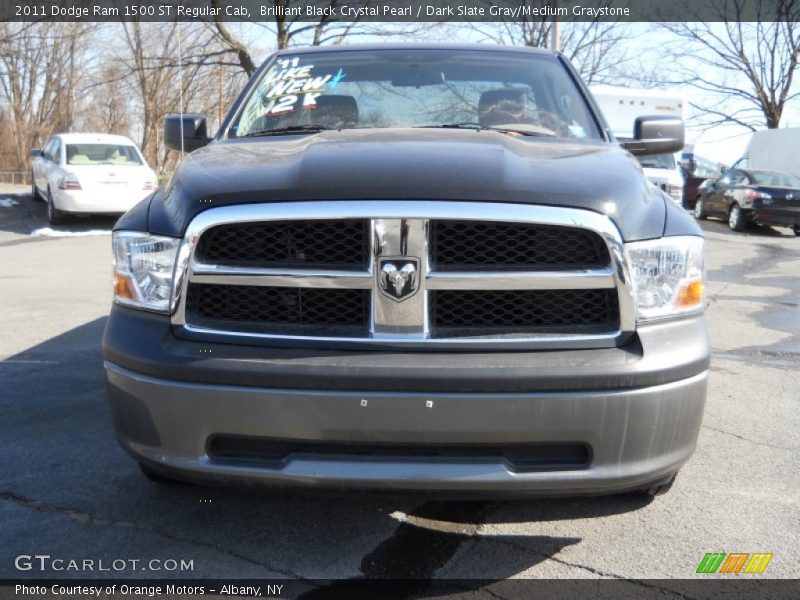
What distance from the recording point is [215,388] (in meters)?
2.27

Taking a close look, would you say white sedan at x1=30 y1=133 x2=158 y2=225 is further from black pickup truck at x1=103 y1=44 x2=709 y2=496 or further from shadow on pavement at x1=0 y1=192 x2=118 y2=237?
black pickup truck at x1=103 y1=44 x2=709 y2=496

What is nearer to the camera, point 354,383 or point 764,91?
point 354,383

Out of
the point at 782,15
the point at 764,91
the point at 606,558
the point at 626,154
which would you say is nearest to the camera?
the point at 606,558

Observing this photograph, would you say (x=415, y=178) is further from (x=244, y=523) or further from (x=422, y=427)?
(x=244, y=523)

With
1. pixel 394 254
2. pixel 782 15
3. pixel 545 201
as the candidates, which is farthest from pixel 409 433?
pixel 782 15

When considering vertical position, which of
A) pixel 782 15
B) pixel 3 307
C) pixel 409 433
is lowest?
pixel 3 307

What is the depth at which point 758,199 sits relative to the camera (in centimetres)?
1747

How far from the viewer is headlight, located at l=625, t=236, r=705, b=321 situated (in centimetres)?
238

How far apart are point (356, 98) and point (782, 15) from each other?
34.6 metres

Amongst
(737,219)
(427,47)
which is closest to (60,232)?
(427,47)

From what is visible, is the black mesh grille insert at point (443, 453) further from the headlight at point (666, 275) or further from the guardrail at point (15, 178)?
the guardrail at point (15, 178)

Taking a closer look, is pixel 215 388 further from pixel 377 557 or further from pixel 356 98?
pixel 356 98

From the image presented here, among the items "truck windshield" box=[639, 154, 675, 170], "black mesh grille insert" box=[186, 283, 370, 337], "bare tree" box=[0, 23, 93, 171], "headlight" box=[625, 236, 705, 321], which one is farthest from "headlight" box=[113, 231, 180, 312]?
"bare tree" box=[0, 23, 93, 171]

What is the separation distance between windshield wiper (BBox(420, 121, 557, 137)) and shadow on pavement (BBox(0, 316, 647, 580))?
1.58m
